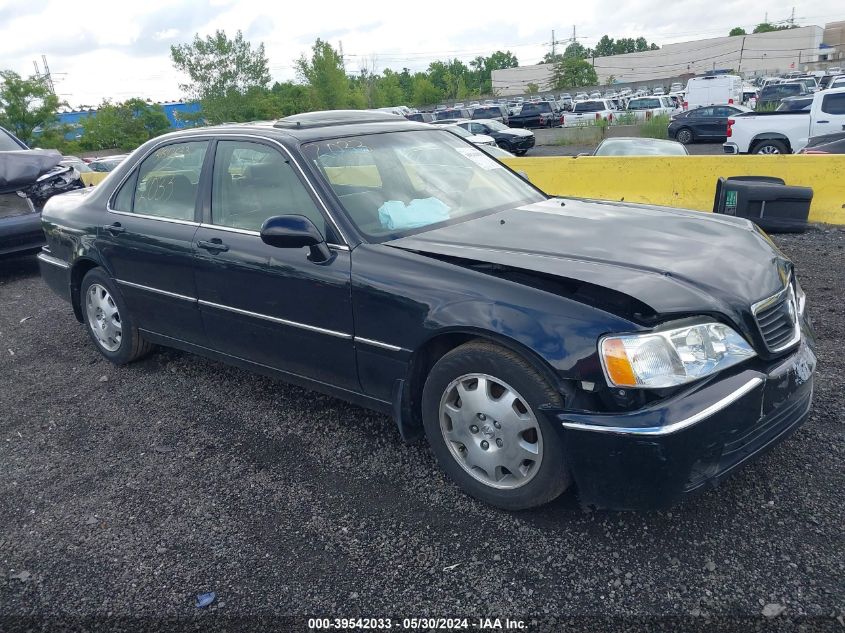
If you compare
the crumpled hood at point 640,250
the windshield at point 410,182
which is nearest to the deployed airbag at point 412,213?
the windshield at point 410,182

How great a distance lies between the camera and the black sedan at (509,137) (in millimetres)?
26547

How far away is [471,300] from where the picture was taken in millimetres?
2824

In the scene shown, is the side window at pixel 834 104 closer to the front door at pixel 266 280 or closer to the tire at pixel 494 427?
the front door at pixel 266 280

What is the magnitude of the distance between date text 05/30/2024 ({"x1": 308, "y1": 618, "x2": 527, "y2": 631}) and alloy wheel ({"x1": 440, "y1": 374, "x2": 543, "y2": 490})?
0.61m

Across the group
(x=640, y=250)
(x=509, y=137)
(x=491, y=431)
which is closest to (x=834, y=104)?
(x=509, y=137)

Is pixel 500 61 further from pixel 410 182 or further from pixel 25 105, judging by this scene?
pixel 410 182

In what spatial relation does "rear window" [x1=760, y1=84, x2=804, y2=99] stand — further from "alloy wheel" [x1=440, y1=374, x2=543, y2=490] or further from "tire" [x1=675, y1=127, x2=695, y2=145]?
"alloy wheel" [x1=440, y1=374, x2=543, y2=490]

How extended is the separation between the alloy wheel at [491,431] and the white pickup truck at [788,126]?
A: 15.7 metres

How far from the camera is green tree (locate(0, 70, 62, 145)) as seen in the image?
104ft

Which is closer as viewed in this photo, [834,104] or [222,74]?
[834,104]

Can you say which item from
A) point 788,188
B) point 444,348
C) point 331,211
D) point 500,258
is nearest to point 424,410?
point 444,348

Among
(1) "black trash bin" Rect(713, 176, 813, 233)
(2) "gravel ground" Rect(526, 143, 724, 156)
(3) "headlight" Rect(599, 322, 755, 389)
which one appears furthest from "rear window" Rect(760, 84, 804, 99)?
(3) "headlight" Rect(599, 322, 755, 389)

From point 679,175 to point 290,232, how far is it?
7.07 meters

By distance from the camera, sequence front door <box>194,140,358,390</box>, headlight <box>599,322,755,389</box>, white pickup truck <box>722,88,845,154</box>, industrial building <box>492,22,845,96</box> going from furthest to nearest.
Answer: industrial building <box>492,22,845,96</box>
white pickup truck <box>722,88,845,154</box>
front door <box>194,140,358,390</box>
headlight <box>599,322,755,389</box>
